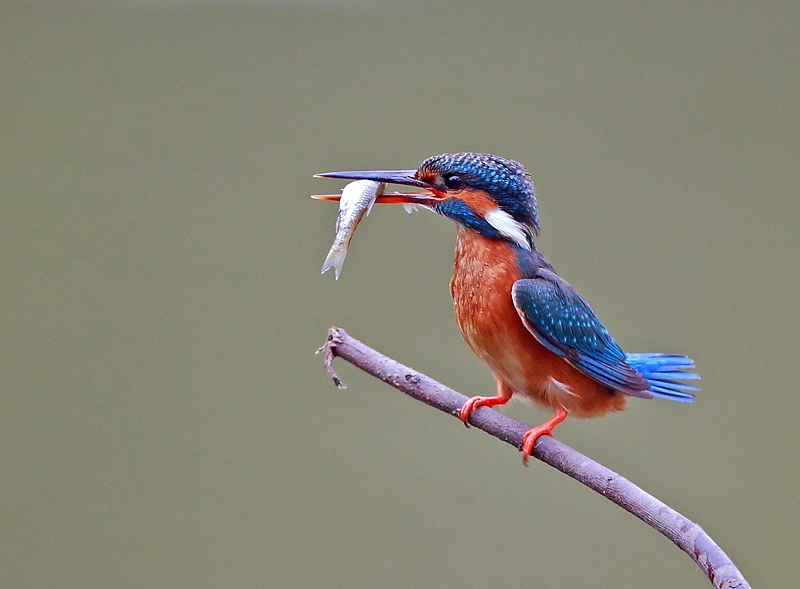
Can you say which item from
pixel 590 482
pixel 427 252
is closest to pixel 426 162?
pixel 590 482

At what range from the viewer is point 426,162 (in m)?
1.28

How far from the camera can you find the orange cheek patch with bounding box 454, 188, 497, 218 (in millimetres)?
1276

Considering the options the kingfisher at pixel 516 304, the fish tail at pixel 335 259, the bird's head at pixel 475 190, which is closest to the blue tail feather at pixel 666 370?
the kingfisher at pixel 516 304

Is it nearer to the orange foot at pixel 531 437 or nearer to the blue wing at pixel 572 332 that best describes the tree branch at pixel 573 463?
the orange foot at pixel 531 437

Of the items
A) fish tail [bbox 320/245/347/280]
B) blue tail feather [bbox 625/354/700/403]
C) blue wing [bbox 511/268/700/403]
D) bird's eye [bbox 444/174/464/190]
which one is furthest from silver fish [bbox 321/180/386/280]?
blue tail feather [bbox 625/354/700/403]

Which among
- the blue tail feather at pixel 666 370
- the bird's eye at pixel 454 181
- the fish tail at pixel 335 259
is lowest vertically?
the fish tail at pixel 335 259

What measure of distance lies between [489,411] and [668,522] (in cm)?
42

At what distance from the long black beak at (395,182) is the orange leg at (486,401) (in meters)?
0.32

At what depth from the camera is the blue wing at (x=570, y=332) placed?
1287mm

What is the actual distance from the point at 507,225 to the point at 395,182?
0.19 meters

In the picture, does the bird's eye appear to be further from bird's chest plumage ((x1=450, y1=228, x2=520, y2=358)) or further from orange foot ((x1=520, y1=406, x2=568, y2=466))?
orange foot ((x1=520, y1=406, x2=568, y2=466))

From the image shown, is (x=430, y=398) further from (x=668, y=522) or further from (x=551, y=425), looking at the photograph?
(x=668, y=522)

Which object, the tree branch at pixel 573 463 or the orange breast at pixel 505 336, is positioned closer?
the tree branch at pixel 573 463

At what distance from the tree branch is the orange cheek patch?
0.87 ft
